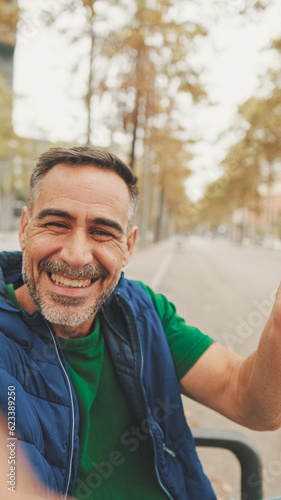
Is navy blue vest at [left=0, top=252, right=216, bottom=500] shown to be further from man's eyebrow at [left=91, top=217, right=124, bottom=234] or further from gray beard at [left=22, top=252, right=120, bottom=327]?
man's eyebrow at [left=91, top=217, right=124, bottom=234]

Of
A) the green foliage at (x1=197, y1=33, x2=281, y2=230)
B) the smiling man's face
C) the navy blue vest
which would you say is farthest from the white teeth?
the green foliage at (x1=197, y1=33, x2=281, y2=230)

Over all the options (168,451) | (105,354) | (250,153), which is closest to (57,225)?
(105,354)

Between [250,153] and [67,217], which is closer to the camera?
[67,217]

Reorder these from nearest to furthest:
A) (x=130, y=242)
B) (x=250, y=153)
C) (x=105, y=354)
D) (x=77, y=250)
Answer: (x=77, y=250), (x=105, y=354), (x=130, y=242), (x=250, y=153)

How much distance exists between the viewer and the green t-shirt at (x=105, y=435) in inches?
49.4

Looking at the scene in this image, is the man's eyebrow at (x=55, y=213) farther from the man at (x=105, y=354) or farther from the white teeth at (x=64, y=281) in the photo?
the white teeth at (x=64, y=281)

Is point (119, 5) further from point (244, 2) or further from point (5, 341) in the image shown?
point (5, 341)

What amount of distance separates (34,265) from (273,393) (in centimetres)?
86

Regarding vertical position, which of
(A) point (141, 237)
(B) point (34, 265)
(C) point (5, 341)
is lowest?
(A) point (141, 237)

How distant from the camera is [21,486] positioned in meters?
0.83

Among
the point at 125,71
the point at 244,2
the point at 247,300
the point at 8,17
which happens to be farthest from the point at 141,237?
the point at 244,2

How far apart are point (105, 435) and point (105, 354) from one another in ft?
0.84

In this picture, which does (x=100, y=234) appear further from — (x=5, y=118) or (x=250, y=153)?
(x=5, y=118)

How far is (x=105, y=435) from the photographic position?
51.9 inches
